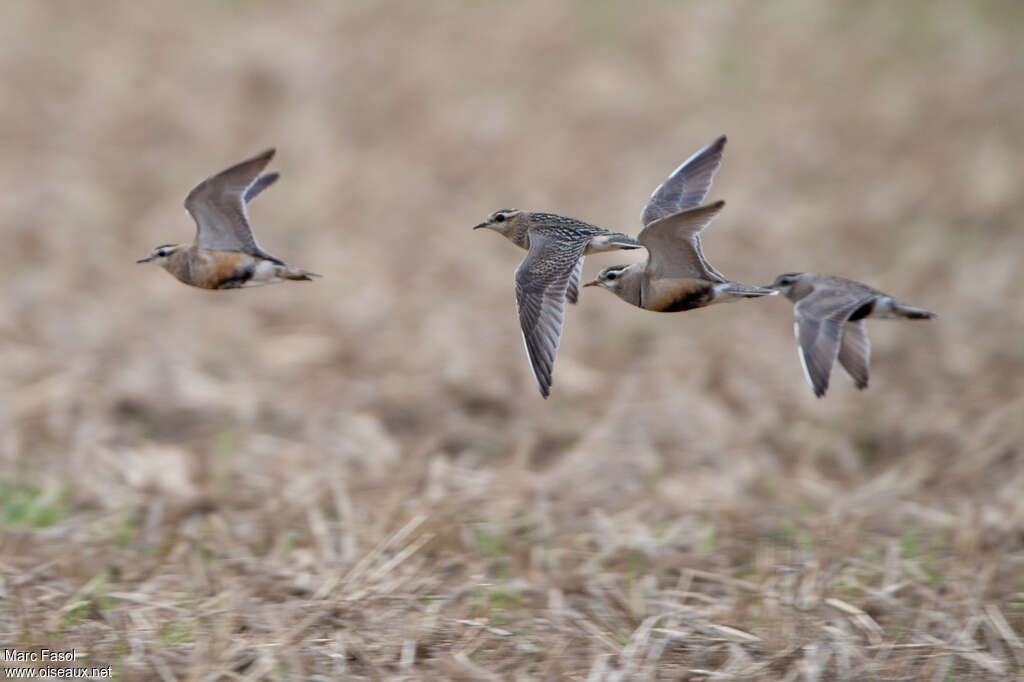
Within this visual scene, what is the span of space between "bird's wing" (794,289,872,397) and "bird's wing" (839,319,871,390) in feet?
0.94

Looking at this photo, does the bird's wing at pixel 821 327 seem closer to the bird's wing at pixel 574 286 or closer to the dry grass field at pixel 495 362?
the bird's wing at pixel 574 286

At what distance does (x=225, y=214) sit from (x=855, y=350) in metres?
3.14

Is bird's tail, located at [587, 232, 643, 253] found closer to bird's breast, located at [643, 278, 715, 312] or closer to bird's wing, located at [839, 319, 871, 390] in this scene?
Result: bird's breast, located at [643, 278, 715, 312]

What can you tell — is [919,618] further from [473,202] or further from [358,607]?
[473,202]

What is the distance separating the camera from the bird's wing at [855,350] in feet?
19.1

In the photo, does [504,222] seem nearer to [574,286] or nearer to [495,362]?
[574,286]

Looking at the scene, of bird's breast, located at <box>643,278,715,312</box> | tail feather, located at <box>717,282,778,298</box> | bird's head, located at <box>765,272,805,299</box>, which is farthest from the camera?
bird's head, located at <box>765,272,805,299</box>

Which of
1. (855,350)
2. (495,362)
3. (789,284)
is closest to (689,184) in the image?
(789,284)

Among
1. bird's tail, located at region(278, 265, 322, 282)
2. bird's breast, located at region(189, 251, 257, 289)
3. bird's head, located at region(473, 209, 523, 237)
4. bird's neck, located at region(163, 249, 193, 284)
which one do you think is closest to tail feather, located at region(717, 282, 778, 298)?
bird's head, located at region(473, 209, 523, 237)

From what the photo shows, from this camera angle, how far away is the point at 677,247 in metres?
5.31

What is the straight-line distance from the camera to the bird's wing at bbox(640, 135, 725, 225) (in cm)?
584

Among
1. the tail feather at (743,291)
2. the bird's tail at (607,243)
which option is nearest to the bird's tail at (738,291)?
the tail feather at (743,291)

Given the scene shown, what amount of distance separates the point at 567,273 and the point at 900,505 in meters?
3.54

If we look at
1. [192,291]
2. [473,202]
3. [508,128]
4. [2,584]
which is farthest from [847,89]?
[2,584]
